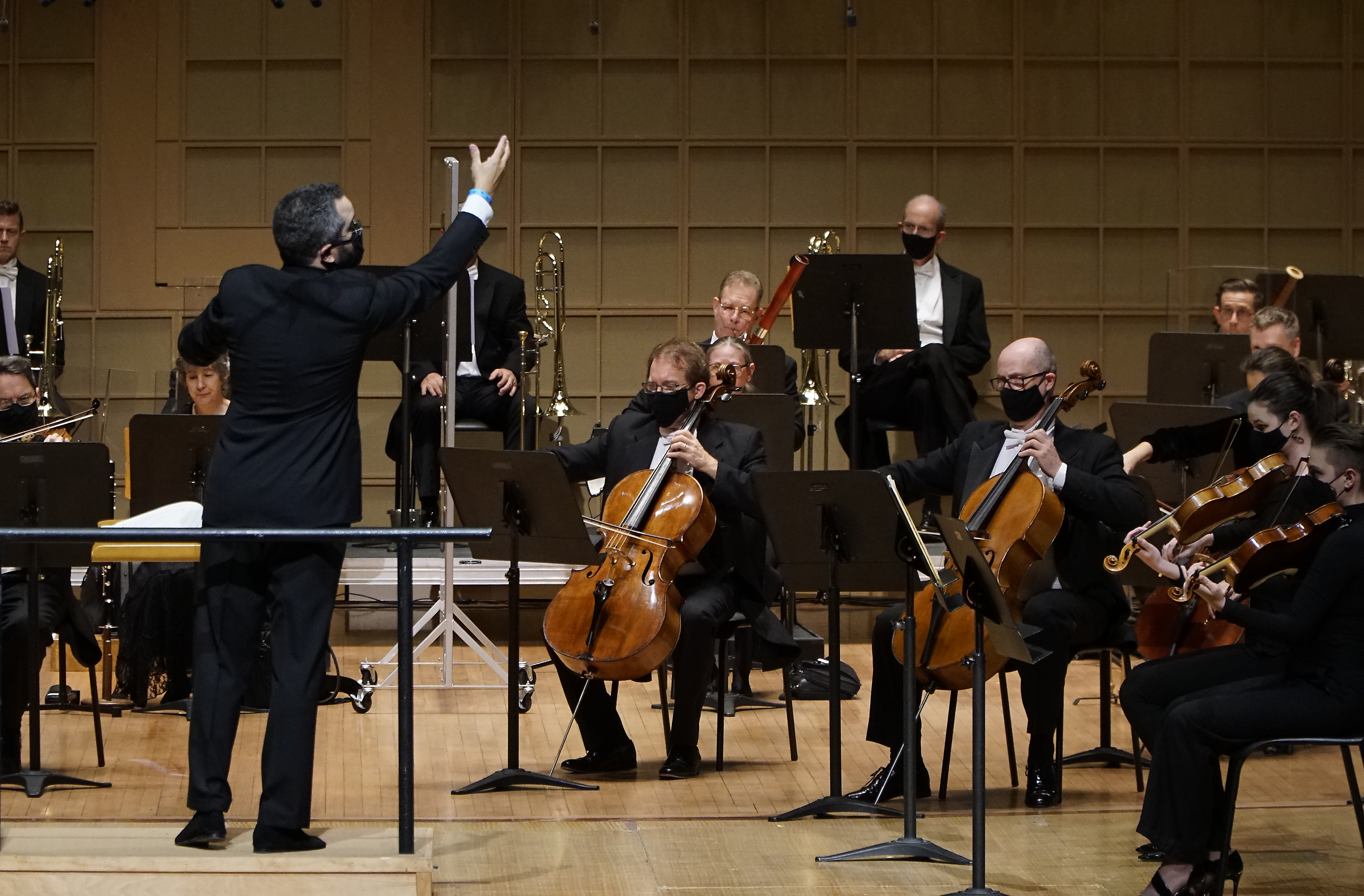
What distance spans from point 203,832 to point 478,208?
1.42 meters

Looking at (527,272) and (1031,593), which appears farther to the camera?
(527,272)

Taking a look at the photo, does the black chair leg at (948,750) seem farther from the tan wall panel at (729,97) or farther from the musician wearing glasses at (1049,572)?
the tan wall panel at (729,97)

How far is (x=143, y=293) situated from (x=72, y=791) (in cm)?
407

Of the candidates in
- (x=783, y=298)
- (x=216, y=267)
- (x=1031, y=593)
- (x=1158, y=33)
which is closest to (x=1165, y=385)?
(x=783, y=298)

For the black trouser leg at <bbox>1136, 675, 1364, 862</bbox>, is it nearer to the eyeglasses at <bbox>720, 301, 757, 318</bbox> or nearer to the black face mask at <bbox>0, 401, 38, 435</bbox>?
the eyeglasses at <bbox>720, 301, 757, 318</bbox>

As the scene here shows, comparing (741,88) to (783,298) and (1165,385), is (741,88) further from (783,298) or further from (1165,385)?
(1165,385)

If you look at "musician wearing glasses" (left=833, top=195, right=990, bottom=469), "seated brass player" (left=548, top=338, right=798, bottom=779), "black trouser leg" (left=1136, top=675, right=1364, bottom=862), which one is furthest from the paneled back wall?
"black trouser leg" (left=1136, top=675, right=1364, bottom=862)

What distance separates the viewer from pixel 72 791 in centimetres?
452

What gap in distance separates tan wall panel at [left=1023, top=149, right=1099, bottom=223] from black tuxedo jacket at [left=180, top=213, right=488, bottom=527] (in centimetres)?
539

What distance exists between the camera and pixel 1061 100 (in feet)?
26.9

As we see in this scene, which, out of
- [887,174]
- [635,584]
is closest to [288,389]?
[635,584]

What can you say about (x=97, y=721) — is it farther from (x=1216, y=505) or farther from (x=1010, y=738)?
(x=1216, y=505)

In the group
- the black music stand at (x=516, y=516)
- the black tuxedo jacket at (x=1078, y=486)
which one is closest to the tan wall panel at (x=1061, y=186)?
the black tuxedo jacket at (x=1078, y=486)

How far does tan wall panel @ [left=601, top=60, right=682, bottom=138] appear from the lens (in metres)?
8.16
